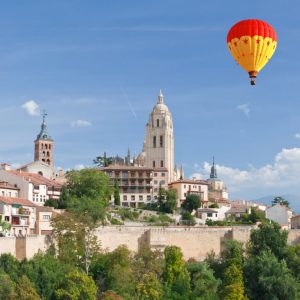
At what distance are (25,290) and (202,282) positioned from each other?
42.5 feet

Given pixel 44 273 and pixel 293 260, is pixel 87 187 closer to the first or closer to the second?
pixel 293 260

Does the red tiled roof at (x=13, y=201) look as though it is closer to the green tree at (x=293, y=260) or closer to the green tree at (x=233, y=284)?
the green tree at (x=233, y=284)

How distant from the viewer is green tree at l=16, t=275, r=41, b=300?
4672 cm

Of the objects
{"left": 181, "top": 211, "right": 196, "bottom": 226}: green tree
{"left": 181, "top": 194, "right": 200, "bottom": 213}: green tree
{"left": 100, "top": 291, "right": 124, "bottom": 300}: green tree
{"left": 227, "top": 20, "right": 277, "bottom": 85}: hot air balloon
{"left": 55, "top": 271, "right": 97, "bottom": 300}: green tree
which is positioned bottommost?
{"left": 100, "top": 291, "right": 124, "bottom": 300}: green tree

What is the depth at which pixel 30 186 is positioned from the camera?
2911 inches

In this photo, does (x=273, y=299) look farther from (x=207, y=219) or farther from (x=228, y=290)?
(x=207, y=219)

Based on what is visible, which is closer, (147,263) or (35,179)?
(147,263)

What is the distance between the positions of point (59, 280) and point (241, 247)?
54.9 feet

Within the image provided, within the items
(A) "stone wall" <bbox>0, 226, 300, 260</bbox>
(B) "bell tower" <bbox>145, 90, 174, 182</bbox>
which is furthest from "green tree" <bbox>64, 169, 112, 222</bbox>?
(B) "bell tower" <bbox>145, 90, 174, 182</bbox>

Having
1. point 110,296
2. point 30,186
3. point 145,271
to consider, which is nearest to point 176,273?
point 145,271

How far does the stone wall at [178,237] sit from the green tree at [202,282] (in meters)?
4.61

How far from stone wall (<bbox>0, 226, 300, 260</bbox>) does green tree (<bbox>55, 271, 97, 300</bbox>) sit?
6.43 meters

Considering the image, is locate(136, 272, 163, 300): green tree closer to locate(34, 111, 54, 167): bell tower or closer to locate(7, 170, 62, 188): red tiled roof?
locate(7, 170, 62, 188): red tiled roof

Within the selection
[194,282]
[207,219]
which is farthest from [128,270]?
[207,219]
